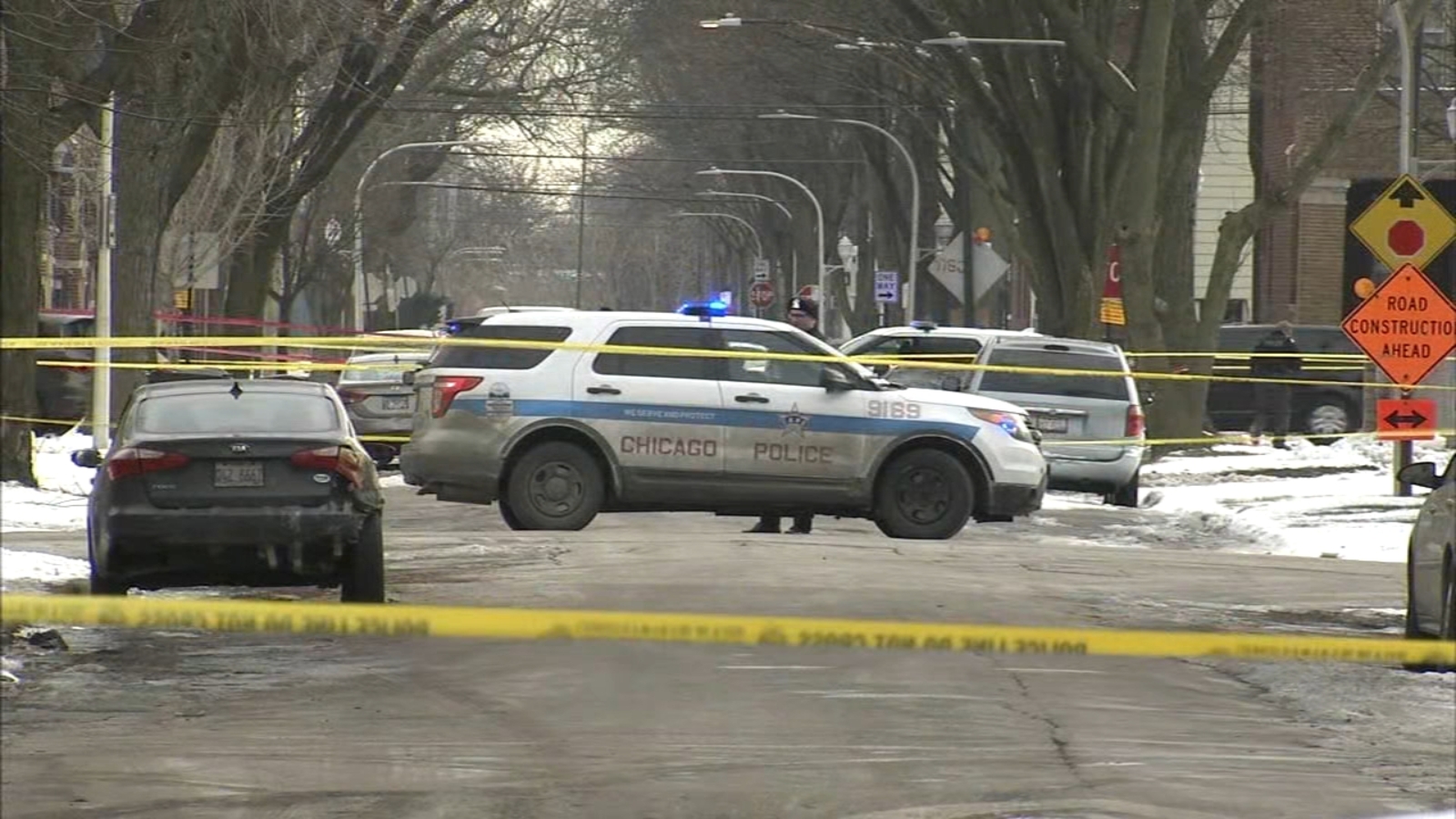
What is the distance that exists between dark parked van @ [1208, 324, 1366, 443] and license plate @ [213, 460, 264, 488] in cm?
2778

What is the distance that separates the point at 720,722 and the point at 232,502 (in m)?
4.01

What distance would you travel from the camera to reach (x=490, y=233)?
102 meters

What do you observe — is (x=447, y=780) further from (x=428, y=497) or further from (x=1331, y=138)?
(x=1331, y=138)

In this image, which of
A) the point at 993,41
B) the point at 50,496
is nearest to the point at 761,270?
the point at 993,41

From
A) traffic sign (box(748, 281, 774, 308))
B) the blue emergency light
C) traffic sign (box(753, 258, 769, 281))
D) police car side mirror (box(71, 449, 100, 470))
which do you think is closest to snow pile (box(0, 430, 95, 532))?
police car side mirror (box(71, 449, 100, 470))

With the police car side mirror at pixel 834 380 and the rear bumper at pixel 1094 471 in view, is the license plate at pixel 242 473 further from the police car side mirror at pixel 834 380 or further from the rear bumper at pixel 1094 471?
the rear bumper at pixel 1094 471

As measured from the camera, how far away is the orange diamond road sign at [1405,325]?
A: 23.0 metres

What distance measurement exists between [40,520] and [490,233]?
80.9m

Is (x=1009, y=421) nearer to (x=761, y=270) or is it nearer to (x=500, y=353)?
(x=500, y=353)

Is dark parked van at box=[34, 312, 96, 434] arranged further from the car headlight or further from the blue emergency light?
the car headlight

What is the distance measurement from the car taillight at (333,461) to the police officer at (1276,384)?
888 inches

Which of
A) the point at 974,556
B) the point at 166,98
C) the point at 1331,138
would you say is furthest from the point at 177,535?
the point at 1331,138

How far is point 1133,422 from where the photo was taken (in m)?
24.0

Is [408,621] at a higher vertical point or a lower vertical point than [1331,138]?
lower
